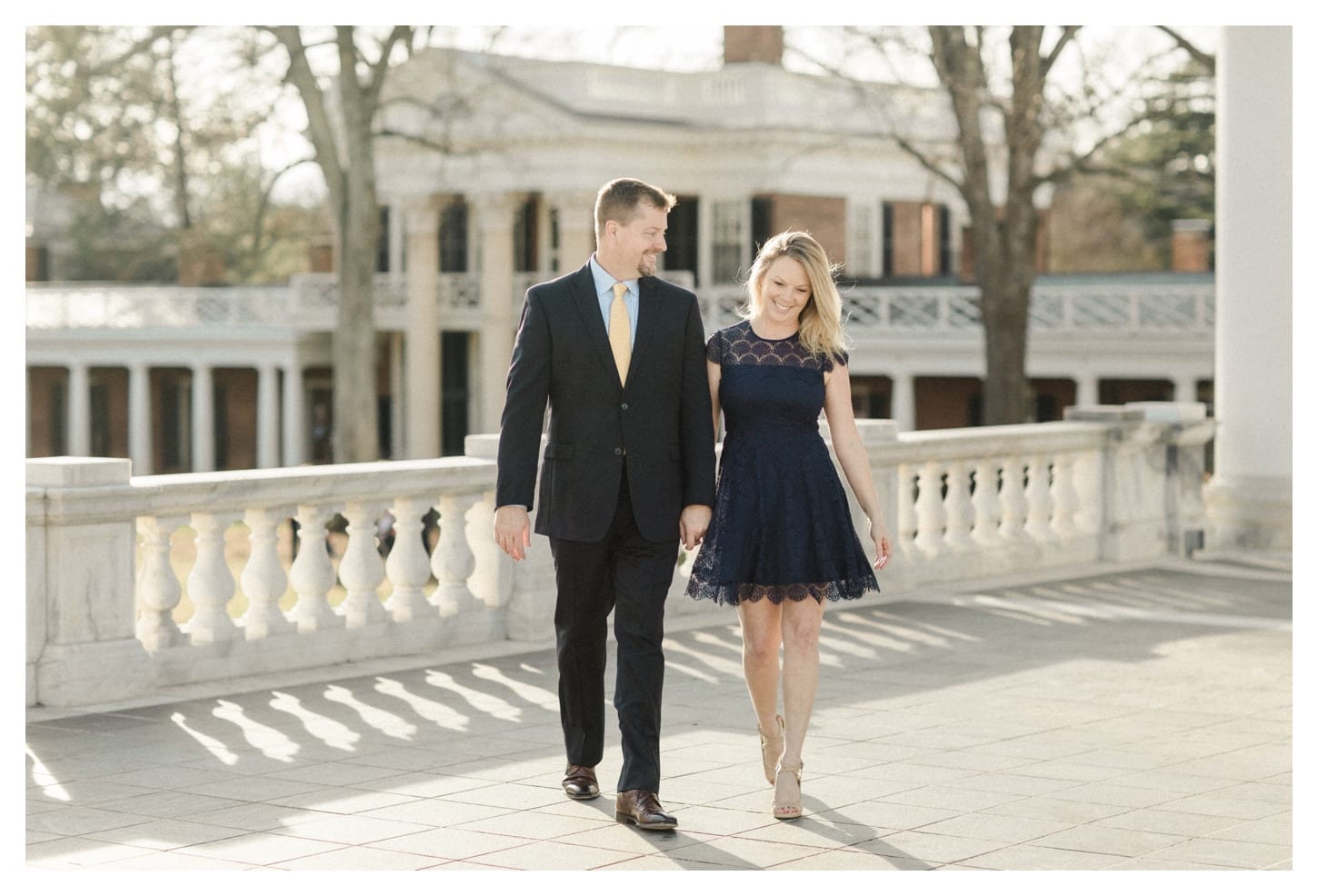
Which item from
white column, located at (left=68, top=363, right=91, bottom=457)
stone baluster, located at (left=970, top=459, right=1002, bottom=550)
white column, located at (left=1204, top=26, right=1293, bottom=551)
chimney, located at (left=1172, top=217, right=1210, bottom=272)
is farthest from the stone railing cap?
white column, located at (left=68, top=363, right=91, bottom=457)

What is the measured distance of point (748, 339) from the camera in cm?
706

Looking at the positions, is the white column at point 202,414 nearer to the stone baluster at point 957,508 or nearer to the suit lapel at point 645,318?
the stone baluster at point 957,508

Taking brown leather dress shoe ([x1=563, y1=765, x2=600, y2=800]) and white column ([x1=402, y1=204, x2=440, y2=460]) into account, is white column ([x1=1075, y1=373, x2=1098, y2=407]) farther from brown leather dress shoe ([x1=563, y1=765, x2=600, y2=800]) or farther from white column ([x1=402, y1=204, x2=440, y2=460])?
brown leather dress shoe ([x1=563, y1=765, x2=600, y2=800])

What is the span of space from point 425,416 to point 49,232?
19.0 metres

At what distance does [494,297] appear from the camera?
47406 millimetres

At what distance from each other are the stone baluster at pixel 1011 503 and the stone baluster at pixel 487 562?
4.43 m

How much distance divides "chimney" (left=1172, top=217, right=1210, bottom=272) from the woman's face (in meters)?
37.5

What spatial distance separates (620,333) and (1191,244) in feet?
126

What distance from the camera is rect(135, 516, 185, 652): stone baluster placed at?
9469 millimetres

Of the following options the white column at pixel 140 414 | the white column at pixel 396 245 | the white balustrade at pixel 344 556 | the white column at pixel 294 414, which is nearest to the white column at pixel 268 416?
the white column at pixel 294 414

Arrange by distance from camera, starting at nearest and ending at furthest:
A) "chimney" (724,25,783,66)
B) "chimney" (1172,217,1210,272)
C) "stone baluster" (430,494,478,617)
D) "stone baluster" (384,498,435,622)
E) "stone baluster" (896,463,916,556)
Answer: "stone baluster" (384,498,435,622) → "stone baluster" (430,494,478,617) → "stone baluster" (896,463,916,556) → "chimney" (1172,217,1210,272) → "chimney" (724,25,783,66)

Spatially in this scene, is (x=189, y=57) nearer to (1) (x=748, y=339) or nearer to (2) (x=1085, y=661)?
(2) (x=1085, y=661)

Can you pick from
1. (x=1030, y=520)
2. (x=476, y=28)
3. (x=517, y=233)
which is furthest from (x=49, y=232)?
(x=1030, y=520)

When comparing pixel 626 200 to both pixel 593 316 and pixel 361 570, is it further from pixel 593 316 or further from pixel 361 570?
pixel 361 570
